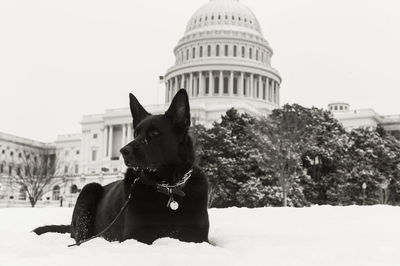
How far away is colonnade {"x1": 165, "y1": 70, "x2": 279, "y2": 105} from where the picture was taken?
3511 inches

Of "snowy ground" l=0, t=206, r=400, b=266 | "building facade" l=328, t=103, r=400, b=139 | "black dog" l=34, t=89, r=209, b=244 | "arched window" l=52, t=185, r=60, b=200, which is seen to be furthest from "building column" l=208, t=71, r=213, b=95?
"black dog" l=34, t=89, r=209, b=244

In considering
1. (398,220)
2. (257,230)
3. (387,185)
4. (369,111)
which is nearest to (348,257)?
(257,230)

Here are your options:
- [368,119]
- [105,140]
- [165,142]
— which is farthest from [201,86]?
[165,142]

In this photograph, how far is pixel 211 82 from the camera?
89375 millimetres

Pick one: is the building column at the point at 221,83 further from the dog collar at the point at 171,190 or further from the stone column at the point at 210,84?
the dog collar at the point at 171,190

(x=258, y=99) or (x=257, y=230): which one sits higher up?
(x=258, y=99)

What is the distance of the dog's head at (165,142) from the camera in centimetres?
405

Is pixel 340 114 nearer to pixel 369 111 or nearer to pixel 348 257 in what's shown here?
pixel 369 111

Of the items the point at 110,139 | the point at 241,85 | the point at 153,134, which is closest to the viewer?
the point at 153,134

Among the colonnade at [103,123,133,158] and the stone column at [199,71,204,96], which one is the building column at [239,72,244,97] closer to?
the stone column at [199,71,204,96]

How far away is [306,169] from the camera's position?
1606 inches

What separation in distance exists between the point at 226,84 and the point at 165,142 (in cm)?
8690

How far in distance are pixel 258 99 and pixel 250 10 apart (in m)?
22.6

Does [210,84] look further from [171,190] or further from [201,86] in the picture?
[171,190]
